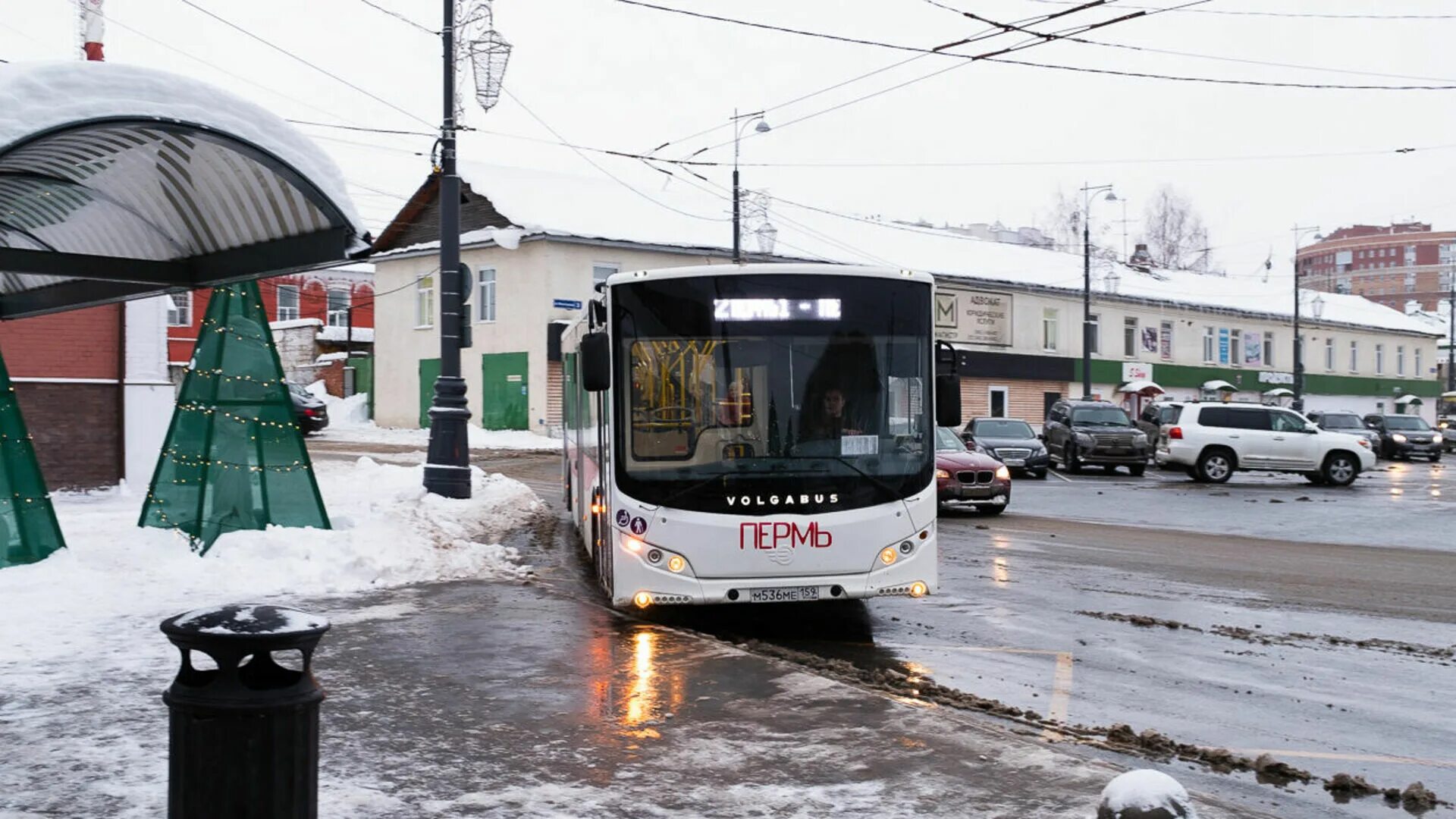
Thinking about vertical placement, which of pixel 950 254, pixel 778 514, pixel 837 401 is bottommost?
pixel 778 514

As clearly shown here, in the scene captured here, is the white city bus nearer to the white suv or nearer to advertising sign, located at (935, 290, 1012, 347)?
the white suv

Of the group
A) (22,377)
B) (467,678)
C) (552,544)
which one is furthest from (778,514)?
(22,377)

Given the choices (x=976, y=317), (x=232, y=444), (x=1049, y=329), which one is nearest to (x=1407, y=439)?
(x=1049, y=329)

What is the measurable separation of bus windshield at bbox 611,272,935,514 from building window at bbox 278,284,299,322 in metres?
59.4

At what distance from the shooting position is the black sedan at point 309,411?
1599 inches

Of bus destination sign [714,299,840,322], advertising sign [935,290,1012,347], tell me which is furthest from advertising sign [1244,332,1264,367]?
bus destination sign [714,299,840,322]

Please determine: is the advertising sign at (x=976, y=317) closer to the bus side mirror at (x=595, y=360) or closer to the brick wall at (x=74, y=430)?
the brick wall at (x=74, y=430)

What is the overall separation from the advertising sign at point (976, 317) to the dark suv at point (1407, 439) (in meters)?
14.9

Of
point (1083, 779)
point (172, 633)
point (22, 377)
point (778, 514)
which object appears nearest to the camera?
point (172, 633)

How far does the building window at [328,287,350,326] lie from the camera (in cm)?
6525

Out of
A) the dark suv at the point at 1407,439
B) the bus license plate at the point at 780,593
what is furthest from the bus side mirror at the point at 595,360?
the dark suv at the point at 1407,439

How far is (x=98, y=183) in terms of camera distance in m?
9.73

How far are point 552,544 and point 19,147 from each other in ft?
31.2

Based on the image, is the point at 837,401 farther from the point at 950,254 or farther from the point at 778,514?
the point at 950,254
